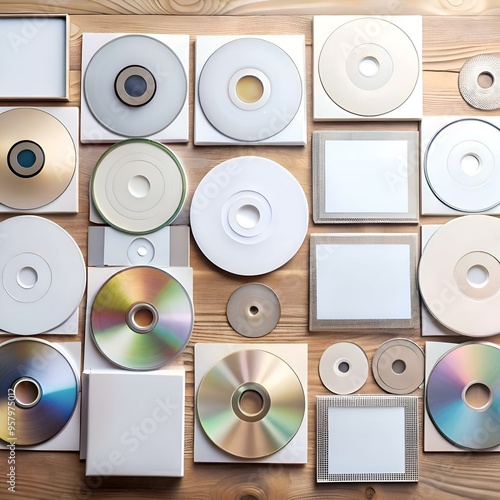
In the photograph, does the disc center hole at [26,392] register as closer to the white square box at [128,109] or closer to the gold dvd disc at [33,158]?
the gold dvd disc at [33,158]

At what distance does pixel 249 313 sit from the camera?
4.41 feet

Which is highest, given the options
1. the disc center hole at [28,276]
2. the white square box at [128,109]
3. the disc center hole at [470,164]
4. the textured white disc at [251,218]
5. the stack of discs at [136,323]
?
the white square box at [128,109]

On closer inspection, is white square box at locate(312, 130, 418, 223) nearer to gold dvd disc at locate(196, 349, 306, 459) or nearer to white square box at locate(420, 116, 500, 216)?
white square box at locate(420, 116, 500, 216)

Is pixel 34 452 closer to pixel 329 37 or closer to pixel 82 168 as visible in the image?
pixel 82 168

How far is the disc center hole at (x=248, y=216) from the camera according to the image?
1329 millimetres

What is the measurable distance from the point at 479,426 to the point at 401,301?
310mm

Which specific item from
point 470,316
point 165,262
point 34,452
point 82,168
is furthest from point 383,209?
point 34,452

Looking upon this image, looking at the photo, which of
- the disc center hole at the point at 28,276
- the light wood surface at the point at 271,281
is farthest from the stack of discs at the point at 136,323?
the disc center hole at the point at 28,276

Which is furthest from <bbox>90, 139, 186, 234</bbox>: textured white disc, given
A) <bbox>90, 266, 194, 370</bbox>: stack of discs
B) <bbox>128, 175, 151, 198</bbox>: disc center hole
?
<bbox>90, 266, 194, 370</bbox>: stack of discs

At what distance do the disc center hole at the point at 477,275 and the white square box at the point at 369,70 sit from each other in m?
0.34

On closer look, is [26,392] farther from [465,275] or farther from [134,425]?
[465,275]

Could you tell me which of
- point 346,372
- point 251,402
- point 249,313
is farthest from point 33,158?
point 346,372

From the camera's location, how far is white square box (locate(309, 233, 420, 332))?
4.39 ft

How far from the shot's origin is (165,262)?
134 centimetres
